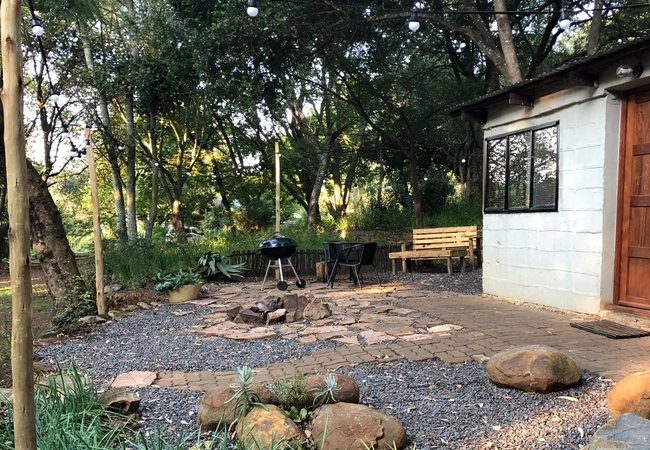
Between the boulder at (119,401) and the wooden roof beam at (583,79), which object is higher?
the wooden roof beam at (583,79)

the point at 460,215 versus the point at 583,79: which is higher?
the point at 583,79

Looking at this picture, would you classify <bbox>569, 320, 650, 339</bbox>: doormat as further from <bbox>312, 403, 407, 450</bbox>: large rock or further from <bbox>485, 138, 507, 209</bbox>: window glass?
<bbox>312, 403, 407, 450</bbox>: large rock

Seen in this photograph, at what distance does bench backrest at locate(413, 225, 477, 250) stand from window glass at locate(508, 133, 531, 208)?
12.7ft

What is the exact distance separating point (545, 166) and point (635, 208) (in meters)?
1.18

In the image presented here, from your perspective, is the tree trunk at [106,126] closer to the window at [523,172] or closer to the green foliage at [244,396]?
the window at [523,172]

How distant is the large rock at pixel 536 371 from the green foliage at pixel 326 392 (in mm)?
1124

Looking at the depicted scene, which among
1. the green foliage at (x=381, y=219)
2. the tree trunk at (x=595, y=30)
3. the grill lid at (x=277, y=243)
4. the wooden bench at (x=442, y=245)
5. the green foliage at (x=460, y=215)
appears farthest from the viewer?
the green foliage at (x=381, y=219)

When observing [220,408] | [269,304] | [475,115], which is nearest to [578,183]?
[475,115]

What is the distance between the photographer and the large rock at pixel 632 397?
2.23 metres

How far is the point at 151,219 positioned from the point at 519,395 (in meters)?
12.3

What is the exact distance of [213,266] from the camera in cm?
880

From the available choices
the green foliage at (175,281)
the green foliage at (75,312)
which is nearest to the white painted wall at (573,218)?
the green foliage at (175,281)

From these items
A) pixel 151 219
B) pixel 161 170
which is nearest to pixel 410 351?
pixel 151 219

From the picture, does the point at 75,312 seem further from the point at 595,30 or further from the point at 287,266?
the point at 595,30
